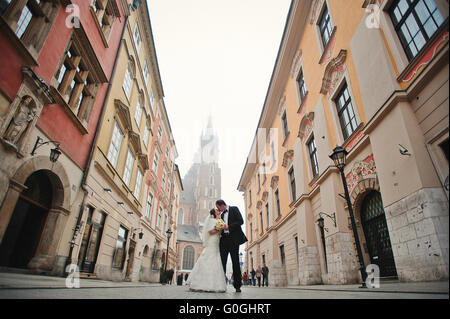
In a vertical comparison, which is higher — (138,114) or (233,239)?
(138,114)

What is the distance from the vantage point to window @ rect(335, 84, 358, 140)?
8.36 meters

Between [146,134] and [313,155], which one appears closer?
[313,155]

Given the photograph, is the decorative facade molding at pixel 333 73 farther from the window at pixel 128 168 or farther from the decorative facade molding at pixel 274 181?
the window at pixel 128 168

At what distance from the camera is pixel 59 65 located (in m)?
6.77

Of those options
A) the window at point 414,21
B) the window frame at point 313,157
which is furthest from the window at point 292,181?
the window at point 414,21

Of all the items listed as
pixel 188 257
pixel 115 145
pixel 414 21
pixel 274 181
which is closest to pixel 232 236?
pixel 414 21

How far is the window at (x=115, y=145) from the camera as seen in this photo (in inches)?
432

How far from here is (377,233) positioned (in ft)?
23.0

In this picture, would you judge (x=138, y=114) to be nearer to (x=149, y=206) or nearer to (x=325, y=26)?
(x=149, y=206)

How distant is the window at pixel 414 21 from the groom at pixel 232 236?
18.9 ft

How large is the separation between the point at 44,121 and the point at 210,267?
5.85 meters

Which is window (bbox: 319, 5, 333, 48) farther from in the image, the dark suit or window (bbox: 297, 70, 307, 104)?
the dark suit

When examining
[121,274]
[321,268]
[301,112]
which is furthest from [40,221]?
[301,112]

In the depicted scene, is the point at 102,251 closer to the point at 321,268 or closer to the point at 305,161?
the point at 321,268
